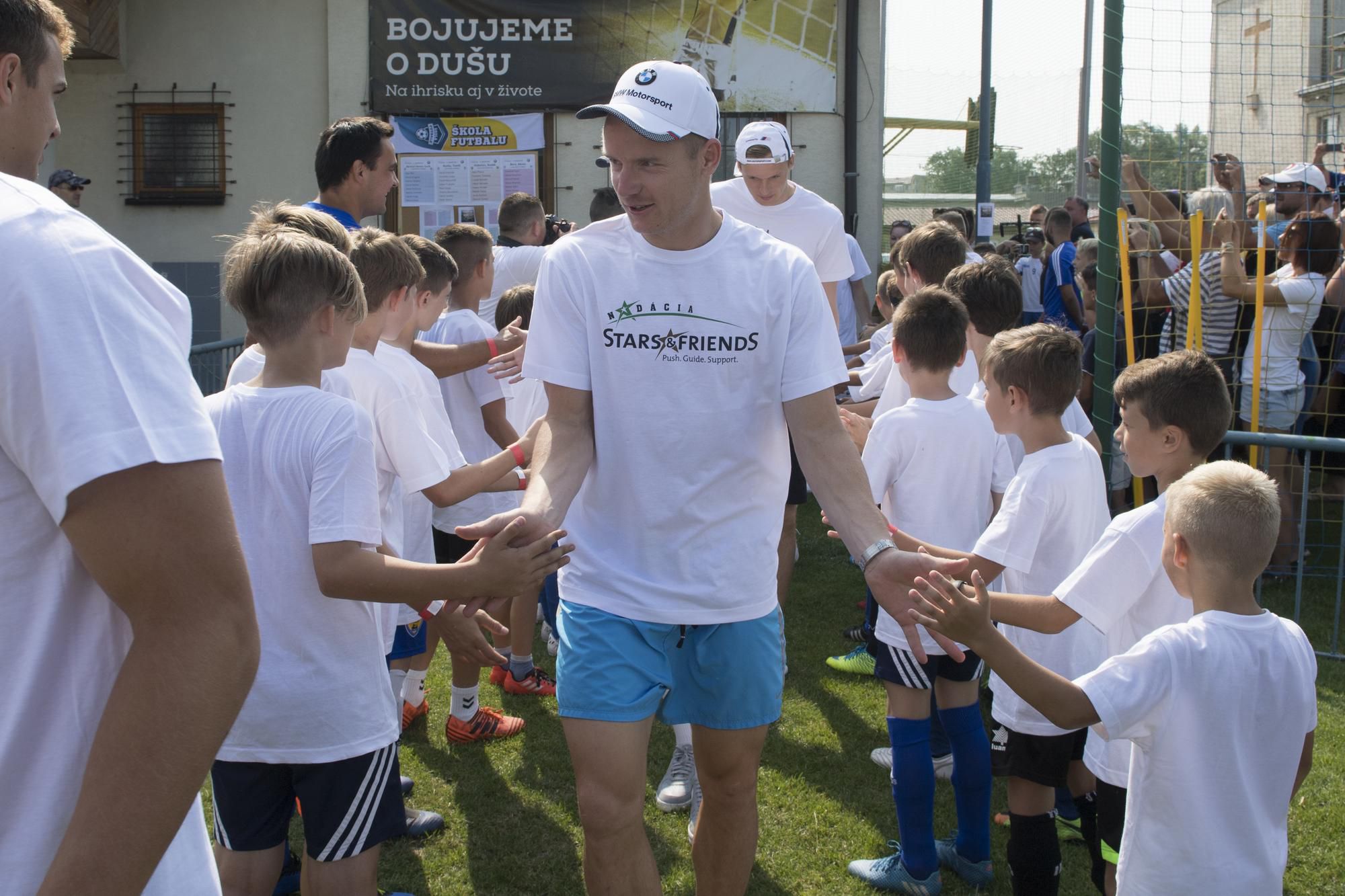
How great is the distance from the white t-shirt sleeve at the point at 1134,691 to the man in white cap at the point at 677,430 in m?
0.65

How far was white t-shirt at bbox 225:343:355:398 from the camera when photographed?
3.17m

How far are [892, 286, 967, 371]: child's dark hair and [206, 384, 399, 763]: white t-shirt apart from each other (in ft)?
6.40

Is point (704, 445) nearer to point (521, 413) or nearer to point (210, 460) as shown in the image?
point (210, 460)

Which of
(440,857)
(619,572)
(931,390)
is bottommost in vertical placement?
(440,857)

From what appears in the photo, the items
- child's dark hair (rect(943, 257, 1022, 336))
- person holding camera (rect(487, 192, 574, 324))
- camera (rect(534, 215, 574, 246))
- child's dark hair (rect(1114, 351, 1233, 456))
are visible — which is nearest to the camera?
child's dark hair (rect(1114, 351, 1233, 456))

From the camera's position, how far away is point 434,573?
8.36 feet

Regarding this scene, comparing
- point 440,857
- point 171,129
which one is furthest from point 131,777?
point 171,129

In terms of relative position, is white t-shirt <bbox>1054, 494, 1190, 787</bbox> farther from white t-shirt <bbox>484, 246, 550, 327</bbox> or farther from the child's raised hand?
white t-shirt <bbox>484, 246, 550, 327</bbox>

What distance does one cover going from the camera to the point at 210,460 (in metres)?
1.07

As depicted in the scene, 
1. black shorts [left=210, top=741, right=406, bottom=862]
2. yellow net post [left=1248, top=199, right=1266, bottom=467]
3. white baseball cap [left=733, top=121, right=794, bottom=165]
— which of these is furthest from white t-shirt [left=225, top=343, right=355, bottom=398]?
yellow net post [left=1248, top=199, right=1266, bottom=467]

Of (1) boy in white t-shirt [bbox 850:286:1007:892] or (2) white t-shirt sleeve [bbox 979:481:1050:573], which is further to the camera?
(1) boy in white t-shirt [bbox 850:286:1007:892]

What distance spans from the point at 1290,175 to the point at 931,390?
→ 5.94 m

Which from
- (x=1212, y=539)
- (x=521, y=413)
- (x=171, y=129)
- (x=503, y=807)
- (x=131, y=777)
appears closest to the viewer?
(x=131, y=777)

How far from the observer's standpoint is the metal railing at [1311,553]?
587 cm
